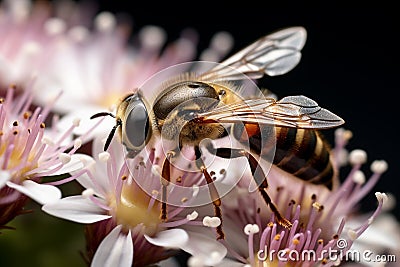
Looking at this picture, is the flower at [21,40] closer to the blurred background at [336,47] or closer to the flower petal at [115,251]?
the flower petal at [115,251]

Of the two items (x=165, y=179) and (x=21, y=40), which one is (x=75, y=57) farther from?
(x=165, y=179)

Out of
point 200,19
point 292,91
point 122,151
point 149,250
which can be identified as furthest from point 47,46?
point 200,19

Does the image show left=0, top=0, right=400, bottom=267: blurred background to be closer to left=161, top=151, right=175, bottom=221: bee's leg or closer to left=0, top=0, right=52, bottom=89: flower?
left=0, top=0, right=52, bottom=89: flower

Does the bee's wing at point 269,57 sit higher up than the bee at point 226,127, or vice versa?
the bee's wing at point 269,57

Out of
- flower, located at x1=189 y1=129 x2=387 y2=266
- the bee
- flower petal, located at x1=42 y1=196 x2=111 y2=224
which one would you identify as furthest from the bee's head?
flower, located at x1=189 y1=129 x2=387 y2=266

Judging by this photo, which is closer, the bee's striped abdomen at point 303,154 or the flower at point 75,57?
the bee's striped abdomen at point 303,154

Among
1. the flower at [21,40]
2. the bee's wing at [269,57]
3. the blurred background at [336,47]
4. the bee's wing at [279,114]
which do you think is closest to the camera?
the bee's wing at [279,114]

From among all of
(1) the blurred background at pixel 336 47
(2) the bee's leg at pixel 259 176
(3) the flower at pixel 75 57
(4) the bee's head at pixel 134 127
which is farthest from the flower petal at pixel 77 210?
(1) the blurred background at pixel 336 47
